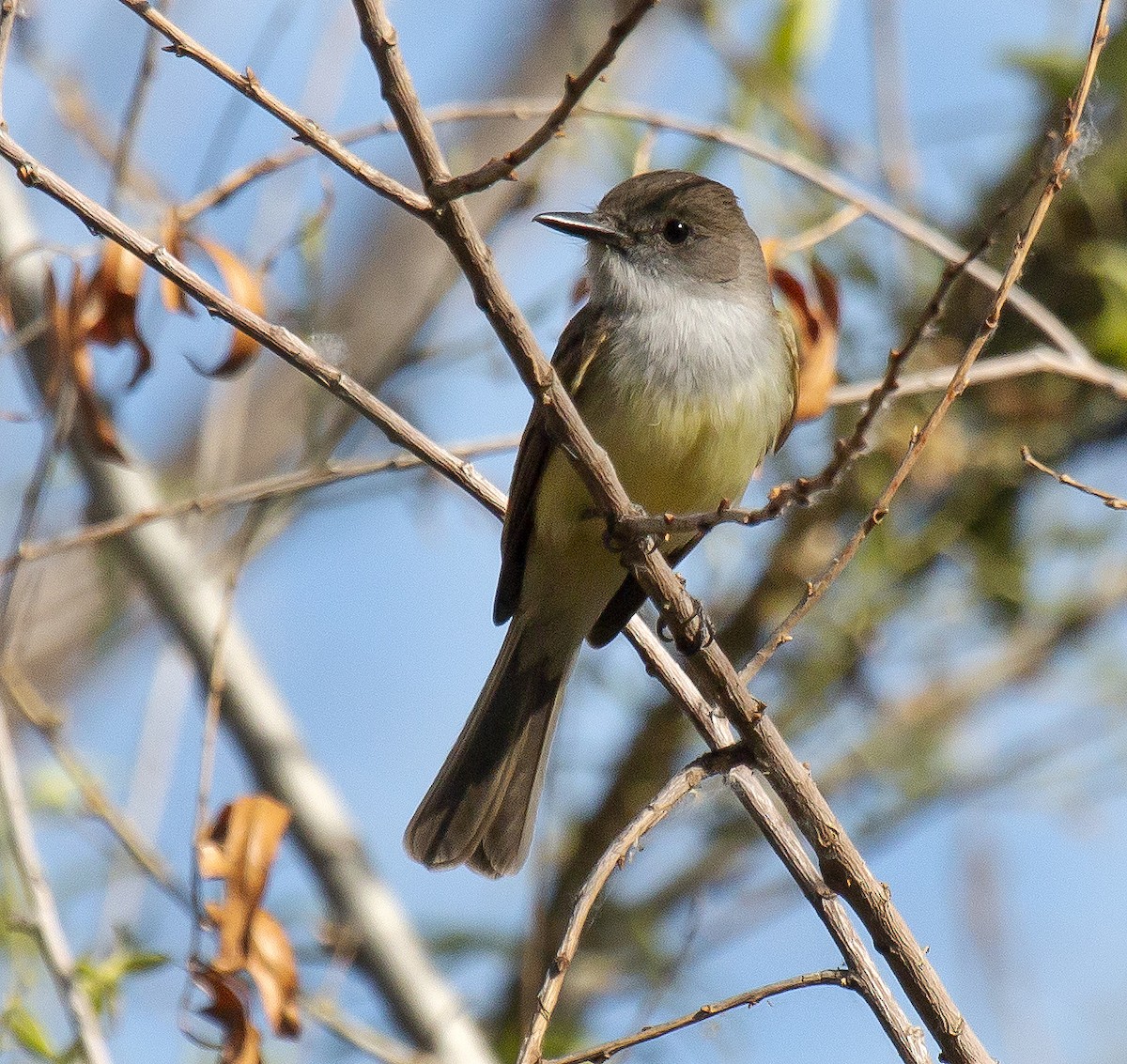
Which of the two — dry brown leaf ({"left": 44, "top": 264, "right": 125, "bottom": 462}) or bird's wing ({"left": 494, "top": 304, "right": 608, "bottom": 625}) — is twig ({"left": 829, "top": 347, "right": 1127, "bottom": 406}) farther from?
dry brown leaf ({"left": 44, "top": 264, "right": 125, "bottom": 462})

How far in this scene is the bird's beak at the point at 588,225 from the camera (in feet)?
11.7

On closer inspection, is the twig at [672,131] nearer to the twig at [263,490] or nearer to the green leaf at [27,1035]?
the twig at [263,490]

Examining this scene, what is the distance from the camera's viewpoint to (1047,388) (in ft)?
17.1

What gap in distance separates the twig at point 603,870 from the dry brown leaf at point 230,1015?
29.8 inches

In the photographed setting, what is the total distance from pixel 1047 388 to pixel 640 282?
6.34ft

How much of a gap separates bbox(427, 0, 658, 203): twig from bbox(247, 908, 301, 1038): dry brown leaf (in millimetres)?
1604

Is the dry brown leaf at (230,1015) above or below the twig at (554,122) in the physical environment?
below

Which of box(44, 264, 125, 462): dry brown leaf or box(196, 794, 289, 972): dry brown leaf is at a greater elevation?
box(44, 264, 125, 462): dry brown leaf

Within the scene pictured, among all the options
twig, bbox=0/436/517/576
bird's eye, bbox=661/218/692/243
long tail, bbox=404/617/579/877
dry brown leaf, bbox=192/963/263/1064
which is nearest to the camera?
dry brown leaf, bbox=192/963/263/1064

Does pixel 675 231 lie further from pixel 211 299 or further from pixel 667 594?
pixel 211 299

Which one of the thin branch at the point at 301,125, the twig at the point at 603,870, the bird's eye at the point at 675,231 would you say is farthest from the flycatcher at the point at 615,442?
the thin branch at the point at 301,125

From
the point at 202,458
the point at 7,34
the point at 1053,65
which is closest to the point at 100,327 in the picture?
the point at 7,34

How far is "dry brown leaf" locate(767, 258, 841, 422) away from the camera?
3564 millimetres

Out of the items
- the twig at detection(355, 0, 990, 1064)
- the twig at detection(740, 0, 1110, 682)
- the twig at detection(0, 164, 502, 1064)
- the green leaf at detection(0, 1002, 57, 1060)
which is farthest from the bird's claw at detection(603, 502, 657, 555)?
the twig at detection(0, 164, 502, 1064)
